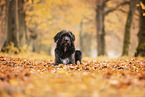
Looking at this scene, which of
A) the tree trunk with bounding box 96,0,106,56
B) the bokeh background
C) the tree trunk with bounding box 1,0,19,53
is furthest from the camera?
the tree trunk with bounding box 96,0,106,56

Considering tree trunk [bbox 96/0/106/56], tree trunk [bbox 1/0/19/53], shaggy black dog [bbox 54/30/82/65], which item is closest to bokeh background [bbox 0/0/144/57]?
tree trunk [bbox 96/0/106/56]

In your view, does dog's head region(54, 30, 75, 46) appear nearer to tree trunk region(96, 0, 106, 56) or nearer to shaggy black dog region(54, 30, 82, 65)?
shaggy black dog region(54, 30, 82, 65)

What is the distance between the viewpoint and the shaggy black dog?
19.6 feet

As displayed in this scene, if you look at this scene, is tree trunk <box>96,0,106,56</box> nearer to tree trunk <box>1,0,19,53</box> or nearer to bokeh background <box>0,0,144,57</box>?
bokeh background <box>0,0,144,57</box>

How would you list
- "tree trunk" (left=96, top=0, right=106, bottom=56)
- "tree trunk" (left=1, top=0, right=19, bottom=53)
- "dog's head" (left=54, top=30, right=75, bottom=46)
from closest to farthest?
1. "dog's head" (left=54, top=30, right=75, bottom=46)
2. "tree trunk" (left=1, top=0, right=19, bottom=53)
3. "tree trunk" (left=96, top=0, right=106, bottom=56)

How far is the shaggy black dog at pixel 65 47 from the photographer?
5.96 meters

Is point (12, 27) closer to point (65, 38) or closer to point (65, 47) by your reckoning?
point (65, 47)

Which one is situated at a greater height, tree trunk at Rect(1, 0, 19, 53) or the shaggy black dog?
tree trunk at Rect(1, 0, 19, 53)

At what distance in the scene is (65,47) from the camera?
19.9ft

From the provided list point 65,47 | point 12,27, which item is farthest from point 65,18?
point 65,47

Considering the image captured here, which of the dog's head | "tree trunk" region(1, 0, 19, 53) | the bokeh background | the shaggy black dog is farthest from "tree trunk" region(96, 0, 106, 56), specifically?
the dog's head

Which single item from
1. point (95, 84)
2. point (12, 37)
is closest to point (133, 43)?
point (12, 37)

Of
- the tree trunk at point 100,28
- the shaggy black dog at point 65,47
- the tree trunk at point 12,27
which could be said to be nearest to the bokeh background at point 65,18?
the tree trunk at point 100,28

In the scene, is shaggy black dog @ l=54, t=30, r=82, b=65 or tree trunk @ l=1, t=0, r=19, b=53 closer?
shaggy black dog @ l=54, t=30, r=82, b=65
